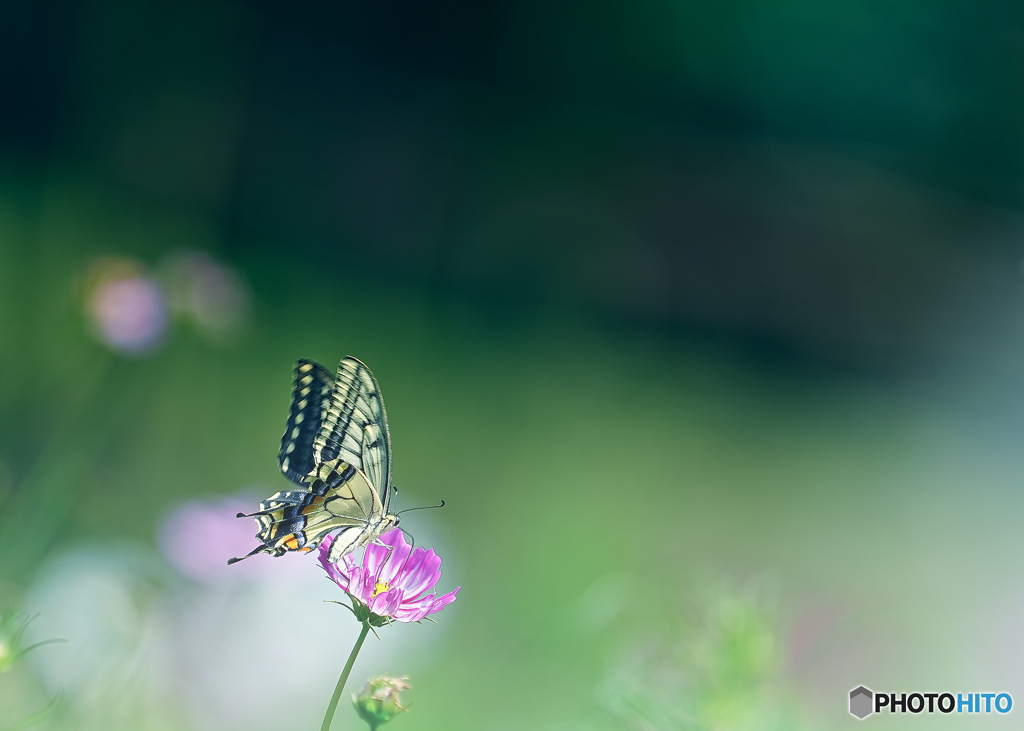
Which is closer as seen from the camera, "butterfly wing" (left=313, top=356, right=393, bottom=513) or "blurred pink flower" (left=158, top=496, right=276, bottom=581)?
"butterfly wing" (left=313, top=356, right=393, bottom=513)

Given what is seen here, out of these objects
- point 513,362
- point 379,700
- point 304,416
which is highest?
point 513,362

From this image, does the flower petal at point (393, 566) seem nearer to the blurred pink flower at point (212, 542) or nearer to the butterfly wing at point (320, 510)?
the butterfly wing at point (320, 510)

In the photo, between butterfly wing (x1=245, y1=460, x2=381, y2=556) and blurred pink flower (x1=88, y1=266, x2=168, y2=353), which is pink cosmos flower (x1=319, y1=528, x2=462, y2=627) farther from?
blurred pink flower (x1=88, y1=266, x2=168, y2=353)

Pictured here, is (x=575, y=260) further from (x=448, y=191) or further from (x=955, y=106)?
(x=955, y=106)

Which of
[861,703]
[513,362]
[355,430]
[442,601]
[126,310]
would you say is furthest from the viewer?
[513,362]

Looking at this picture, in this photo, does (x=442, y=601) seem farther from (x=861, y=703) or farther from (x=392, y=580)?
(x=861, y=703)

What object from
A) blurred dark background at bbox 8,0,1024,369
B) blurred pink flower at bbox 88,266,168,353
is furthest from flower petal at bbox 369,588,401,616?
blurred dark background at bbox 8,0,1024,369

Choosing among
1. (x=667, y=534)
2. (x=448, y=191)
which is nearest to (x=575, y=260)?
(x=448, y=191)

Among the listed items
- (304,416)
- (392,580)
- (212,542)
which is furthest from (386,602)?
(212,542)
